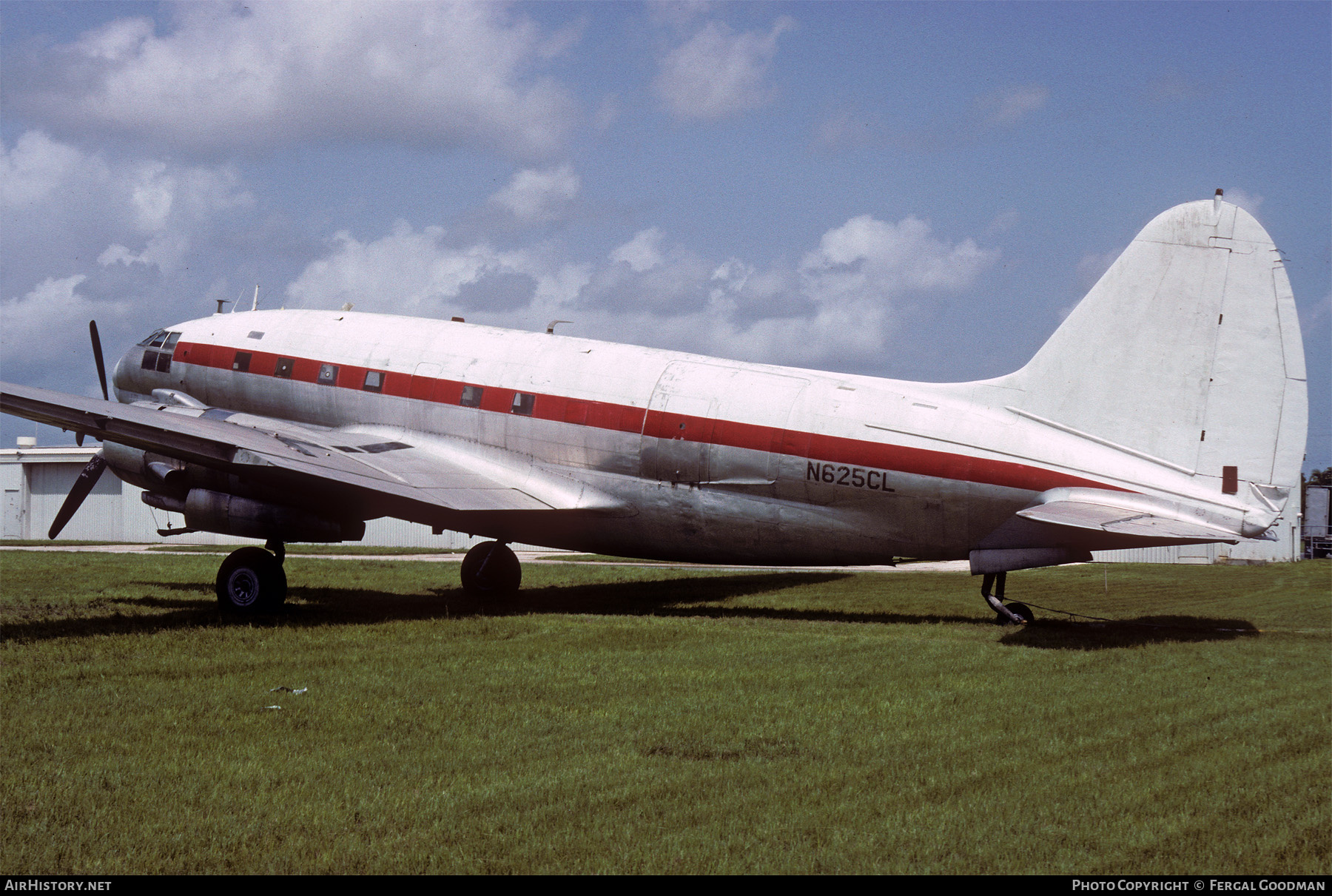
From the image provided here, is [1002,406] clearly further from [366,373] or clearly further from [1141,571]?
[1141,571]

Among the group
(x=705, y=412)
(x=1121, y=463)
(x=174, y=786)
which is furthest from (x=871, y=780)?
(x=705, y=412)

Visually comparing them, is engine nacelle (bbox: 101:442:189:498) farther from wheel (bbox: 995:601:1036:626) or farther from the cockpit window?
wheel (bbox: 995:601:1036:626)

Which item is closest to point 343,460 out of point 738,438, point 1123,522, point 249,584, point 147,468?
point 249,584

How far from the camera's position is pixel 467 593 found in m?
23.0

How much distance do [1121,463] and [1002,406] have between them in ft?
6.50

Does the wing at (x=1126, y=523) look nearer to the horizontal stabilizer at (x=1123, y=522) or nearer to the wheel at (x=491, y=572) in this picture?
the horizontal stabilizer at (x=1123, y=522)

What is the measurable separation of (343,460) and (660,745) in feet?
38.2

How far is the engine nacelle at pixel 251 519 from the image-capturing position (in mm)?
18375

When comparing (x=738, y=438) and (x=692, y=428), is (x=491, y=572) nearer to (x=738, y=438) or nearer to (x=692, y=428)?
(x=692, y=428)

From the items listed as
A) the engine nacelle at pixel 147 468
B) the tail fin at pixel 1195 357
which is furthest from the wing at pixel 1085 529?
the engine nacelle at pixel 147 468

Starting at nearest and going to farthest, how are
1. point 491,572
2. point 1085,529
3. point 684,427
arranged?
point 1085,529, point 684,427, point 491,572

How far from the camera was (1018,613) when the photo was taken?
1789cm

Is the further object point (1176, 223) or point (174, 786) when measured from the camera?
point (1176, 223)

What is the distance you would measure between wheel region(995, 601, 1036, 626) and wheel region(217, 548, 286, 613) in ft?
39.5
